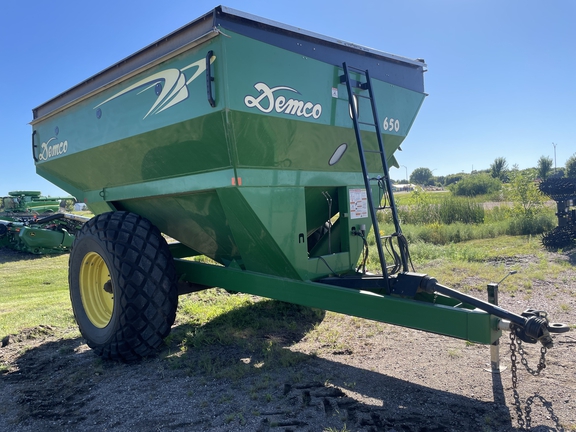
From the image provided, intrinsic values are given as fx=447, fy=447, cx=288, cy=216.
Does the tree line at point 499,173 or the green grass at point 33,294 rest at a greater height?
the tree line at point 499,173

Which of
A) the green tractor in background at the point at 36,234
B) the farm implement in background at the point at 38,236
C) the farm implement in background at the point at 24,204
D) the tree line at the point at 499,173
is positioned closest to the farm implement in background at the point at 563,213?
the tree line at the point at 499,173

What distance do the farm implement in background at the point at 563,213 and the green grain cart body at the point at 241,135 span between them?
24.3 ft

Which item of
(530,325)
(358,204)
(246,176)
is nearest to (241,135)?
(246,176)

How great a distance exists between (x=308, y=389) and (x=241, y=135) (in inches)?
79.8

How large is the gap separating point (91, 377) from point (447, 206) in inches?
568

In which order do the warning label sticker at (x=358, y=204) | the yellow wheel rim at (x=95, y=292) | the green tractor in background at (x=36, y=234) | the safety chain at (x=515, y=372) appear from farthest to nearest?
the green tractor in background at (x=36, y=234)
the yellow wheel rim at (x=95, y=292)
the warning label sticker at (x=358, y=204)
the safety chain at (x=515, y=372)

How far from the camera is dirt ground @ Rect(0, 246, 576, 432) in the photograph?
9.74ft

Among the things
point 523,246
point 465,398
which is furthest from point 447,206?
point 465,398

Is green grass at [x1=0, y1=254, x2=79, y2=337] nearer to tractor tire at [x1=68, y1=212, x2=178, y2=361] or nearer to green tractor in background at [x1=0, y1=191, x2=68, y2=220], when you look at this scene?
tractor tire at [x1=68, y1=212, x2=178, y2=361]

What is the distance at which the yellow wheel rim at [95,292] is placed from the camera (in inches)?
192

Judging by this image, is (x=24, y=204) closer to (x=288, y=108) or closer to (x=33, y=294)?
(x=33, y=294)

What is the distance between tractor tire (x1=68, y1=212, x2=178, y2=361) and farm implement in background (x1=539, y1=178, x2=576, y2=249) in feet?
30.8

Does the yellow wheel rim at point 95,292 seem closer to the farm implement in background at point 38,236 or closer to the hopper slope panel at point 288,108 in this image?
the hopper slope panel at point 288,108

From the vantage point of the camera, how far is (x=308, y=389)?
3463 mm
